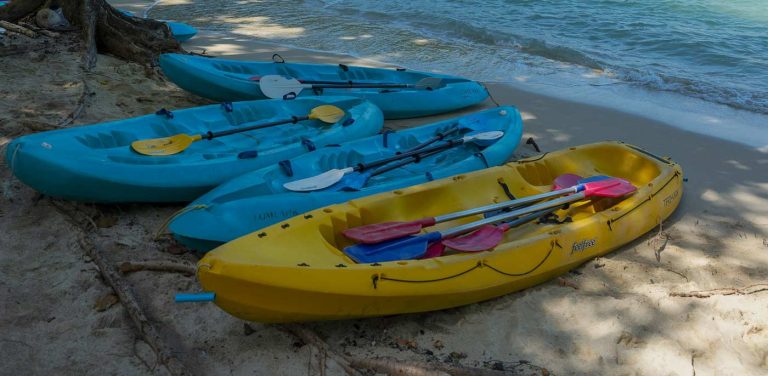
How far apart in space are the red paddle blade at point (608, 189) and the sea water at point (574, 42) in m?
2.59

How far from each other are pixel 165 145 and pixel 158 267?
1293 mm

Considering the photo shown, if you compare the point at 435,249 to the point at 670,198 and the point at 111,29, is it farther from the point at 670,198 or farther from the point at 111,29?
the point at 111,29

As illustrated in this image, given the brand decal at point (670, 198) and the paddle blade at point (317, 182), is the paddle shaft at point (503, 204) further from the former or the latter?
the paddle blade at point (317, 182)

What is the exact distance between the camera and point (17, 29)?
7496mm

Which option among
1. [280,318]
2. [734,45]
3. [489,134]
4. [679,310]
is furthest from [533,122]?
[734,45]

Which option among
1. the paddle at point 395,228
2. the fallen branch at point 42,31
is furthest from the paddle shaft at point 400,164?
the fallen branch at point 42,31

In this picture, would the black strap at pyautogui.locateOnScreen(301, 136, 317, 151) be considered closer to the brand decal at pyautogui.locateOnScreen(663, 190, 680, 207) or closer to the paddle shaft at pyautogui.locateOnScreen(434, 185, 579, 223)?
the paddle shaft at pyautogui.locateOnScreen(434, 185, 579, 223)

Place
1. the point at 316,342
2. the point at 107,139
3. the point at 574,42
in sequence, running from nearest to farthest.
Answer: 1. the point at 316,342
2. the point at 107,139
3. the point at 574,42

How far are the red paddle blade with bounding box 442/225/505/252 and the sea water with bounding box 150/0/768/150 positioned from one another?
374 cm

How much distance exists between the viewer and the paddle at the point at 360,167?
3.97m

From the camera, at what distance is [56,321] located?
296 cm

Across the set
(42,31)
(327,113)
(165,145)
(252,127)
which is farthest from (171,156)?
(42,31)

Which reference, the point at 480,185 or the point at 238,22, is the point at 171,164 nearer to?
the point at 480,185

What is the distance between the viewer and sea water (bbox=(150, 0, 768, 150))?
23.8 feet
